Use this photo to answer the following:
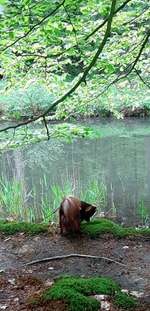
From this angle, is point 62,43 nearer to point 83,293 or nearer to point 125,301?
point 83,293

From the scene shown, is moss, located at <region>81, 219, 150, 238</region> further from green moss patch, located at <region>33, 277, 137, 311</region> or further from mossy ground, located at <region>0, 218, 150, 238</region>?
green moss patch, located at <region>33, 277, 137, 311</region>

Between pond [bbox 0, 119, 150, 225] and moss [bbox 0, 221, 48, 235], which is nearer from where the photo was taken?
moss [bbox 0, 221, 48, 235]

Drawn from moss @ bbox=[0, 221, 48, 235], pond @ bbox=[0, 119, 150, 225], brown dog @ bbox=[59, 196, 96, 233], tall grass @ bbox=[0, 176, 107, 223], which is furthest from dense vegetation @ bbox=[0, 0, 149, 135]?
pond @ bbox=[0, 119, 150, 225]

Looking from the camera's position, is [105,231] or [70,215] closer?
[70,215]

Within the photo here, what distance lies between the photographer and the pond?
769cm

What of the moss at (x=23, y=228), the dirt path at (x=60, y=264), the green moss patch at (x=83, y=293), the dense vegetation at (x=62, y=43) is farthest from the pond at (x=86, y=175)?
the green moss patch at (x=83, y=293)

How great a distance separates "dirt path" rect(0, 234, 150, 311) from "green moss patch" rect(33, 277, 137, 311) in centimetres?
18

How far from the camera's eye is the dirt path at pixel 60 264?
11.9 ft

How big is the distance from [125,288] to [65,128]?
7.04 feet

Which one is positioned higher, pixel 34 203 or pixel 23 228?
pixel 23 228

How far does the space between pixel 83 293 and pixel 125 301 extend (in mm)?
318

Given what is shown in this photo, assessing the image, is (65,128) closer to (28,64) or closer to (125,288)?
(28,64)

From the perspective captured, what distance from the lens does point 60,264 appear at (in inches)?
165

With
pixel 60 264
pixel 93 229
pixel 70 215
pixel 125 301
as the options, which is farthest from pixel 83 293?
pixel 93 229
